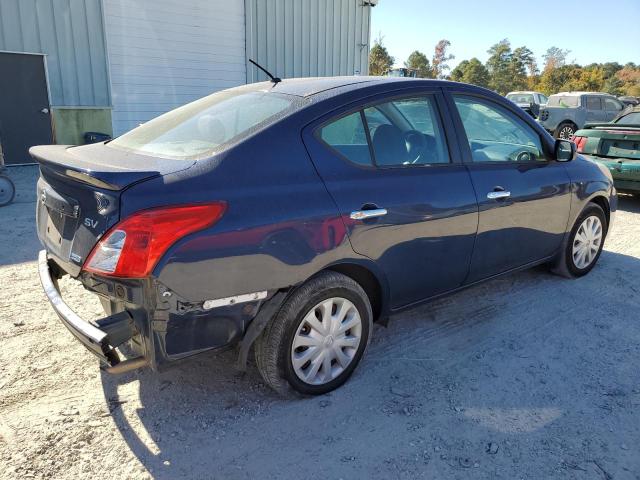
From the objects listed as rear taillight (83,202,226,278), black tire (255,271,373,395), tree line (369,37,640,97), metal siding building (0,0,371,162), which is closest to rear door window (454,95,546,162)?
black tire (255,271,373,395)

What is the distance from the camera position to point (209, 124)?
9.77 feet

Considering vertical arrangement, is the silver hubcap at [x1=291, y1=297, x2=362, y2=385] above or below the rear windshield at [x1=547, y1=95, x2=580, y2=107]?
below

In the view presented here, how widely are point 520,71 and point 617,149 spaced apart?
5459 cm

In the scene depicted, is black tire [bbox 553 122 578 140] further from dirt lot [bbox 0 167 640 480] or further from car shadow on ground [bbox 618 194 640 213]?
dirt lot [bbox 0 167 640 480]

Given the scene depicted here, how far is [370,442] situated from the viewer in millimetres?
2514

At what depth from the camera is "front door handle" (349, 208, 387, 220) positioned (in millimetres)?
2721

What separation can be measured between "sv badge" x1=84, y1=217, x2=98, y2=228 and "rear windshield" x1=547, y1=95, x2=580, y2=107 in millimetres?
18277

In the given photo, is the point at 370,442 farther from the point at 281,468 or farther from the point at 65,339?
the point at 65,339

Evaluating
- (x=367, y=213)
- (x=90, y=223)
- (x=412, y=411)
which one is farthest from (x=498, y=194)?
(x=90, y=223)

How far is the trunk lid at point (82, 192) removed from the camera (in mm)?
2223

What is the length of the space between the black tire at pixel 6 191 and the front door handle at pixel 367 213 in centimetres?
633

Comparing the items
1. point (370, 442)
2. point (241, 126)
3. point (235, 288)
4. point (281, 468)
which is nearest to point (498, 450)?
point (370, 442)

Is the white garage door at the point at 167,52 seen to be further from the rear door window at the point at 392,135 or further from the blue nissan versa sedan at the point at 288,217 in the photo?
the rear door window at the point at 392,135

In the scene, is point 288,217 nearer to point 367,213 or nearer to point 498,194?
point 367,213
